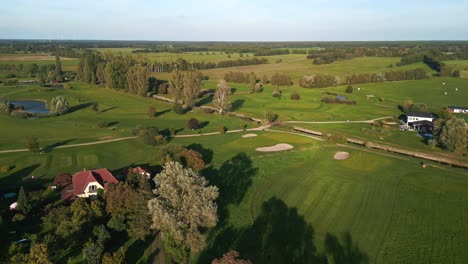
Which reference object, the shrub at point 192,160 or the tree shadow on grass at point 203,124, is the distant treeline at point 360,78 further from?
the shrub at point 192,160

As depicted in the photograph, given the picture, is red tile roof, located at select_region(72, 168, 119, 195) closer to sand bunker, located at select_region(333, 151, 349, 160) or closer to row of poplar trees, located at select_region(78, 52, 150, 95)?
sand bunker, located at select_region(333, 151, 349, 160)

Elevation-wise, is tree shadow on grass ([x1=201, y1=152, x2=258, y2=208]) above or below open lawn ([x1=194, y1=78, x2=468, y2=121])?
below

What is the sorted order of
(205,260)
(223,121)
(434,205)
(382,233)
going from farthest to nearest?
1. (223,121)
2. (434,205)
3. (382,233)
4. (205,260)

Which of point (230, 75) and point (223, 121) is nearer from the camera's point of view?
point (223, 121)

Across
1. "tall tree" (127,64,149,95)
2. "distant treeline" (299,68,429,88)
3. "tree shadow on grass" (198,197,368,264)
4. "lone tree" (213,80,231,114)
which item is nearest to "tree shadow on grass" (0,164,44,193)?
"tree shadow on grass" (198,197,368,264)

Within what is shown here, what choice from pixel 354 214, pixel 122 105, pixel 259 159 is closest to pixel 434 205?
pixel 354 214

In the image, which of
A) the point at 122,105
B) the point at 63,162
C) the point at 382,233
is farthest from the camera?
the point at 122,105

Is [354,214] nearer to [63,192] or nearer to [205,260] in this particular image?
[205,260]
